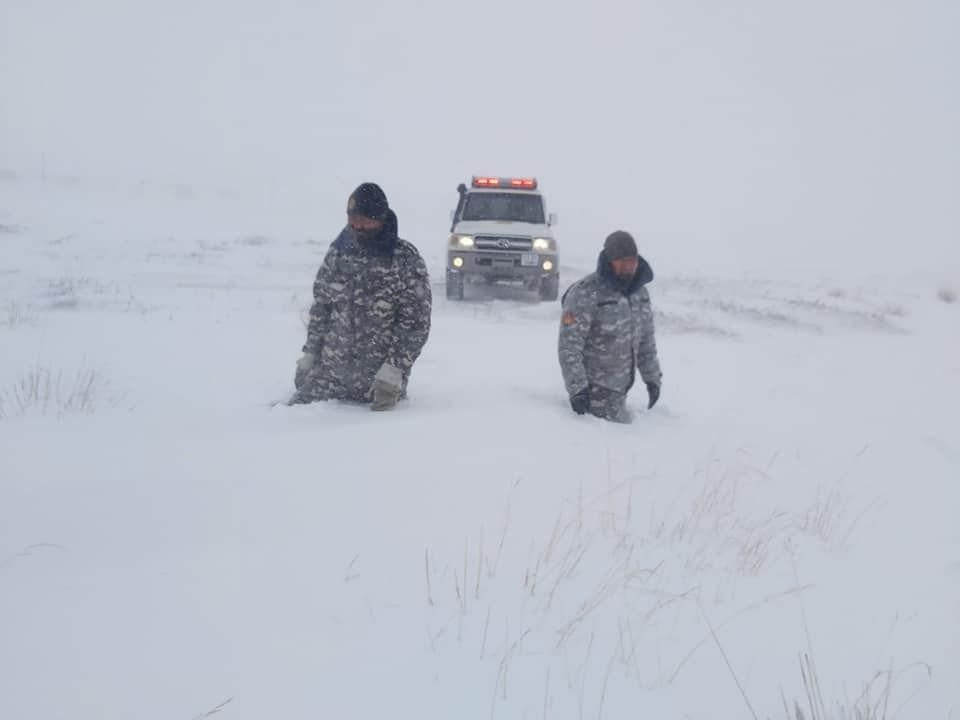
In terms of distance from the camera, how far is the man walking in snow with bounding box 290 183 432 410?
15.5 ft

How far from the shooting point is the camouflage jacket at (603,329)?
5168 millimetres

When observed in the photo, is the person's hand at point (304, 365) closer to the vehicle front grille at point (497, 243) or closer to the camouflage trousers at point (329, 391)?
the camouflage trousers at point (329, 391)

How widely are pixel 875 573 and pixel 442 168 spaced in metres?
63.2

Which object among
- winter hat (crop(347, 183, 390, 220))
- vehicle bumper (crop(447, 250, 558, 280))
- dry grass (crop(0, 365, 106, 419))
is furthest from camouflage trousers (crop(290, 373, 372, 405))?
vehicle bumper (crop(447, 250, 558, 280))

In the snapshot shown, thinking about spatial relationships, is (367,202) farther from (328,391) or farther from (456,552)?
(456,552)

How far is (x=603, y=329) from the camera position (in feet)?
17.3

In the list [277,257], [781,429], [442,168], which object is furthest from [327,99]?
[781,429]

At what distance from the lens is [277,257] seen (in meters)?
18.2

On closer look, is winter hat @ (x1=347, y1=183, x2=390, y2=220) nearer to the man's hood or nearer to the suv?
the man's hood

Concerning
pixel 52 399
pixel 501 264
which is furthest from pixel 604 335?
pixel 501 264

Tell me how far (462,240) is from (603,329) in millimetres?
8019

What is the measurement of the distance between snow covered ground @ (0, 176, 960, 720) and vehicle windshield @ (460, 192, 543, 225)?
24.4 feet

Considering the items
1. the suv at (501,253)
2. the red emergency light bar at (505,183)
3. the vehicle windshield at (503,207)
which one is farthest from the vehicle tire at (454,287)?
the red emergency light bar at (505,183)

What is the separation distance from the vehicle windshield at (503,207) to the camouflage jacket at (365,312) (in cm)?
917
